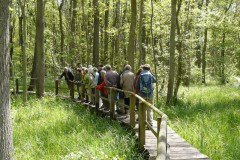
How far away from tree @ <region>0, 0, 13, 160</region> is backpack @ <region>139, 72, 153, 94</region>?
144 inches

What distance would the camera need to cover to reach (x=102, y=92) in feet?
38.3

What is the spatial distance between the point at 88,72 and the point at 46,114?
3.07 meters

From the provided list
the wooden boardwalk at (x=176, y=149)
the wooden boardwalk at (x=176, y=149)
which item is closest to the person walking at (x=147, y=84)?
the wooden boardwalk at (x=176, y=149)

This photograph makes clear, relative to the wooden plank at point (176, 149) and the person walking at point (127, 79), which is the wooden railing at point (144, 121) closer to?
the wooden plank at point (176, 149)

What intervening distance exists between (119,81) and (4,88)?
4816mm

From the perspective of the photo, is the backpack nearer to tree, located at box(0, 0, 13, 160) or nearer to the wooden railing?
the wooden railing

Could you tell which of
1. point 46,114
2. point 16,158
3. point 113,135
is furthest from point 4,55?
point 46,114

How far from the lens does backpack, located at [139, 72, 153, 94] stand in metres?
8.25

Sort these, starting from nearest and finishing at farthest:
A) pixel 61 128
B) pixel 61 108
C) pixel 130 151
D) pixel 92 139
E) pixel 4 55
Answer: pixel 4 55 < pixel 130 151 < pixel 92 139 < pixel 61 128 < pixel 61 108

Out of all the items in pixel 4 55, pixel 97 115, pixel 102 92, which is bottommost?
pixel 97 115

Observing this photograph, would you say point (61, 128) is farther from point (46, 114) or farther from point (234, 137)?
point (234, 137)

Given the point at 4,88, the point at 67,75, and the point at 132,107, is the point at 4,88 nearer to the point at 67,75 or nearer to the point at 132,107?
the point at 132,107

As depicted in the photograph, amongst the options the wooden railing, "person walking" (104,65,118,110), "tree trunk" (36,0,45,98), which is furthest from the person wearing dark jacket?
"person walking" (104,65,118,110)

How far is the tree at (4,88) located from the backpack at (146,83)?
366 centimetres
